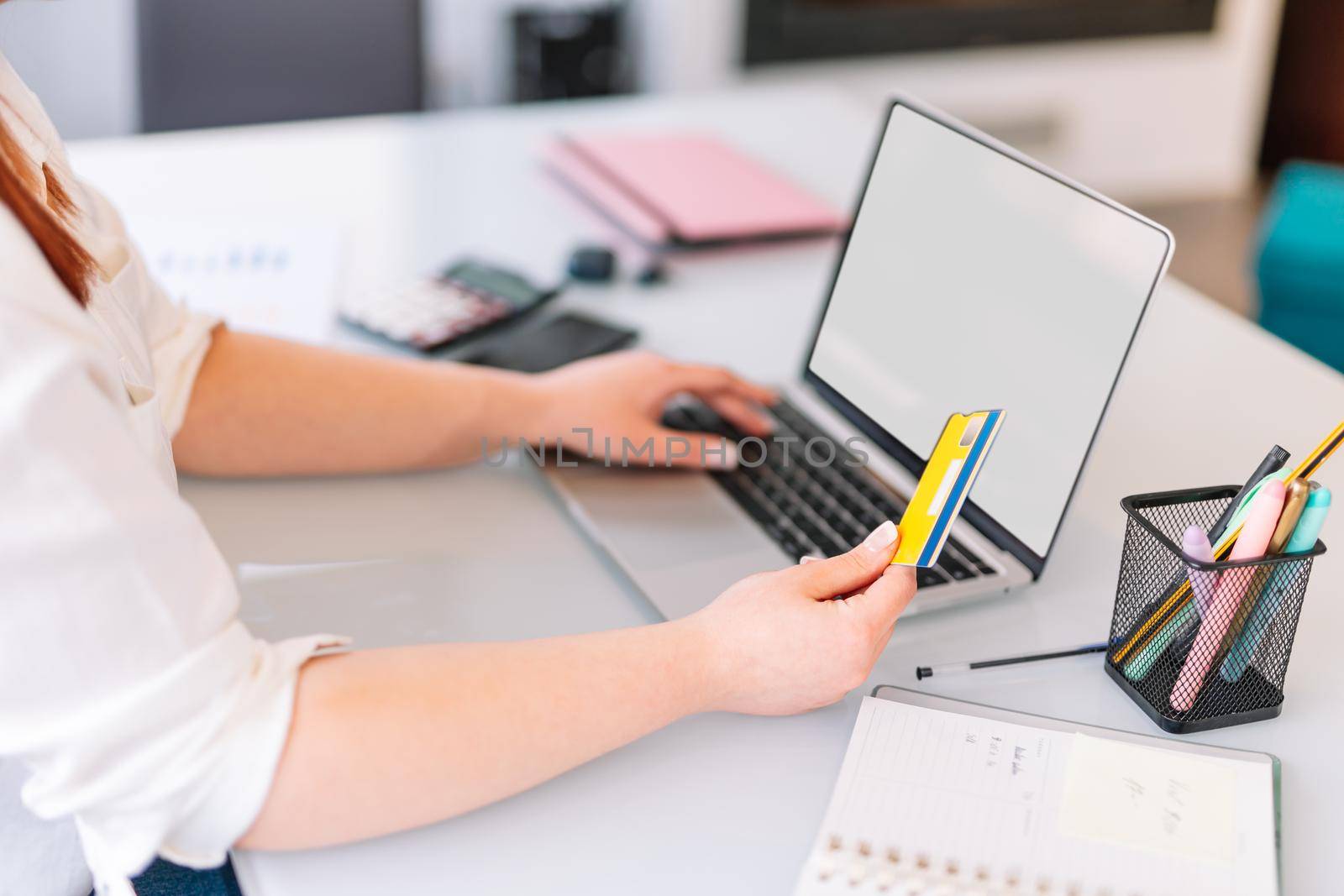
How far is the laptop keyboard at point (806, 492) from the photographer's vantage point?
0.87 metres

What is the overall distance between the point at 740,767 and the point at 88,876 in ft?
1.25

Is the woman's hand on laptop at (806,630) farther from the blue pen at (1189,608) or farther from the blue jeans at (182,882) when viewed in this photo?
the blue jeans at (182,882)

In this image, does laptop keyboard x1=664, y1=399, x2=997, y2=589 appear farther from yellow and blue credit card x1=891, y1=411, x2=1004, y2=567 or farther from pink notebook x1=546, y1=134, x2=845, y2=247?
pink notebook x1=546, y1=134, x2=845, y2=247

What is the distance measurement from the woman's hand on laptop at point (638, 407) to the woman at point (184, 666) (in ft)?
0.82

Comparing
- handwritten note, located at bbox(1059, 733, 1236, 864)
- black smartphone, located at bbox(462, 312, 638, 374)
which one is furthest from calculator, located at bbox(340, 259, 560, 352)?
handwritten note, located at bbox(1059, 733, 1236, 864)

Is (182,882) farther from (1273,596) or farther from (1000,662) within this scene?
(1273,596)

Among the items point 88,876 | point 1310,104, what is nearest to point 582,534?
point 88,876

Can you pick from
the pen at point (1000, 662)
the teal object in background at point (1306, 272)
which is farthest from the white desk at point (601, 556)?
the teal object in background at point (1306, 272)

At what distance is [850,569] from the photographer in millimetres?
729

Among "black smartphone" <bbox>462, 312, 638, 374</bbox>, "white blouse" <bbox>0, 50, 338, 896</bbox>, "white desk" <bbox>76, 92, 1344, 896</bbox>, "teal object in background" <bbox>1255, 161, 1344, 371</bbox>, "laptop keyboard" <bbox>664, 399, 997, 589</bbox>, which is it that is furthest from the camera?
"teal object in background" <bbox>1255, 161, 1344, 371</bbox>

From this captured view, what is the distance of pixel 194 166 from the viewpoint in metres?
1.45

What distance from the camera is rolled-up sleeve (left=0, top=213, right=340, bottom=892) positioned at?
1.77 feet

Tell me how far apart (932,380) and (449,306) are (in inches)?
19.4

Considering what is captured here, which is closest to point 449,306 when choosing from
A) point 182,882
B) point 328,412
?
point 328,412
